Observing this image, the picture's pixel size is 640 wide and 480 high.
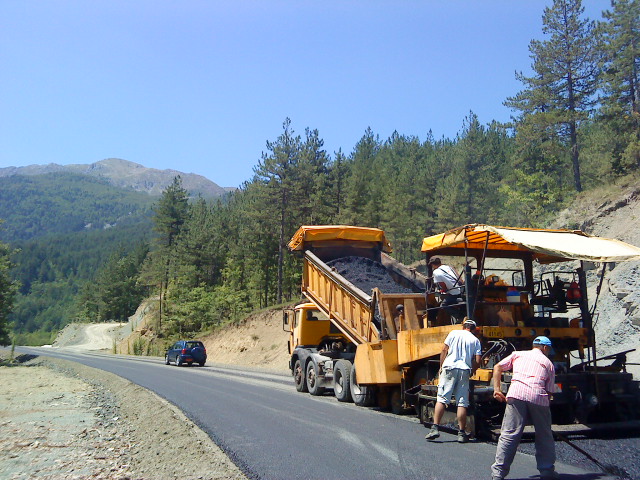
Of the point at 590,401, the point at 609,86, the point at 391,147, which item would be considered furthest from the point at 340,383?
the point at 391,147

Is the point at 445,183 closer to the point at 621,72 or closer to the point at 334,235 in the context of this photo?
the point at 621,72

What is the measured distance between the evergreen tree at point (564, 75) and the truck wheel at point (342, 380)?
29.6 meters

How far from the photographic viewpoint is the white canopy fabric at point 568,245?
8.15 m

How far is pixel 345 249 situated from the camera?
1587 centimetres

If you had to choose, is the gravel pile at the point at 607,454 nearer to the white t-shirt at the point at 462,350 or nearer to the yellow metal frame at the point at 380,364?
the white t-shirt at the point at 462,350

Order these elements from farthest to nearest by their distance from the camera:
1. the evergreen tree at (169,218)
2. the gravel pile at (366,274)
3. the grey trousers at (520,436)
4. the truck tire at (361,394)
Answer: the evergreen tree at (169,218) → the gravel pile at (366,274) → the truck tire at (361,394) → the grey trousers at (520,436)

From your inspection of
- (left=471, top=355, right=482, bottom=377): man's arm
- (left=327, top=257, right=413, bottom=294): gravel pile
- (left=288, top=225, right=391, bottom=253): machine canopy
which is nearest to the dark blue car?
(left=288, top=225, right=391, bottom=253): machine canopy

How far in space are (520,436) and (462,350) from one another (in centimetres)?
236

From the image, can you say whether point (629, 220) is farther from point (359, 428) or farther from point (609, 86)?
point (359, 428)

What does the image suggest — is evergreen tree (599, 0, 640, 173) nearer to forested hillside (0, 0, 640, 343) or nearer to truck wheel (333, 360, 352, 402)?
forested hillside (0, 0, 640, 343)

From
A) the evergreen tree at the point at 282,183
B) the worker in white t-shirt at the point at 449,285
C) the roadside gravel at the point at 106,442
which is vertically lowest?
the roadside gravel at the point at 106,442

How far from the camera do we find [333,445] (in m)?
8.14

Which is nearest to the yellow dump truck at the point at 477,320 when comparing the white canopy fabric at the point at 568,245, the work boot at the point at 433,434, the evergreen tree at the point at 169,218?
the white canopy fabric at the point at 568,245

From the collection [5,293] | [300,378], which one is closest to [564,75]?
[300,378]
